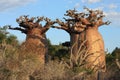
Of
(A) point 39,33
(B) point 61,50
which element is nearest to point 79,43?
(A) point 39,33

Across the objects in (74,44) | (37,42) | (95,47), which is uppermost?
(37,42)

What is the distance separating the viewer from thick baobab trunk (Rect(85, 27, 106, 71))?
35.7 m

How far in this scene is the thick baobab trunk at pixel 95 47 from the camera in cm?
3569

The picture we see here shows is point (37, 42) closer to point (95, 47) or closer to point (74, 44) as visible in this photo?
point (74, 44)

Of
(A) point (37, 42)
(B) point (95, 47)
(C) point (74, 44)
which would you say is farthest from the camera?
(A) point (37, 42)

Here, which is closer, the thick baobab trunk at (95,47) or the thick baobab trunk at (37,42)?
the thick baobab trunk at (95,47)

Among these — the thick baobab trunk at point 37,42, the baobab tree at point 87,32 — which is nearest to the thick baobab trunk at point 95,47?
the baobab tree at point 87,32

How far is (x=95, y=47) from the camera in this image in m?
37.1

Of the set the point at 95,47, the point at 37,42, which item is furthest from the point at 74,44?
the point at 37,42

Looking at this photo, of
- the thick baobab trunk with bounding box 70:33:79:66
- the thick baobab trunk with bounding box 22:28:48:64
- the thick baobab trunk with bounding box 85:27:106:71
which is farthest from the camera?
the thick baobab trunk with bounding box 22:28:48:64

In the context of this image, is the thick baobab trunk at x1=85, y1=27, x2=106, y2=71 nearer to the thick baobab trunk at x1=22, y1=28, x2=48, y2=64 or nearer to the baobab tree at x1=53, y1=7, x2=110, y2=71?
the baobab tree at x1=53, y1=7, x2=110, y2=71

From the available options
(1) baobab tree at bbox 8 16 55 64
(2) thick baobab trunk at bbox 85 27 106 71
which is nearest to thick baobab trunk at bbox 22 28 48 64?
(1) baobab tree at bbox 8 16 55 64

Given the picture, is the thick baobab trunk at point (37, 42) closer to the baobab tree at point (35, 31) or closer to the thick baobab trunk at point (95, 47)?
the baobab tree at point (35, 31)

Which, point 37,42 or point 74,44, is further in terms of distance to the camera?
point 37,42
